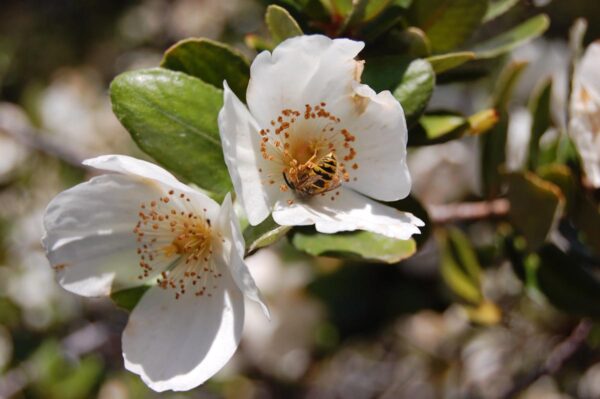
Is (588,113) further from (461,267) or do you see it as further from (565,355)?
(565,355)

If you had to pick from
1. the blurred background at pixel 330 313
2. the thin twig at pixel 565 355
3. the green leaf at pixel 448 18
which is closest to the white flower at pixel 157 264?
the green leaf at pixel 448 18

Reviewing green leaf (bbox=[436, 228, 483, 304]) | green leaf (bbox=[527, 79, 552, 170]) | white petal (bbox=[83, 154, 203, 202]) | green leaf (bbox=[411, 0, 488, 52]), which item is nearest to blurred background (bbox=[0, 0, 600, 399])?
green leaf (bbox=[436, 228, 483, 304])

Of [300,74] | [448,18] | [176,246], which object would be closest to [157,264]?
[176,246]

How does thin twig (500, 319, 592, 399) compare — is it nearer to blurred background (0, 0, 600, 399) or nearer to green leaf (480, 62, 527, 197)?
blurred background (0, 0, 600, 399)

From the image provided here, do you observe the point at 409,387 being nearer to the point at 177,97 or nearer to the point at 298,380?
the point at 298,380

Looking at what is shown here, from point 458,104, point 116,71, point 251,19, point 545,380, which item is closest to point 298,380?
point 545,380

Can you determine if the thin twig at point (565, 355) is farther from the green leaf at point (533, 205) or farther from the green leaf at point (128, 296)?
the green leaf at point (128, 296)

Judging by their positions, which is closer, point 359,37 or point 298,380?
point 359,37
